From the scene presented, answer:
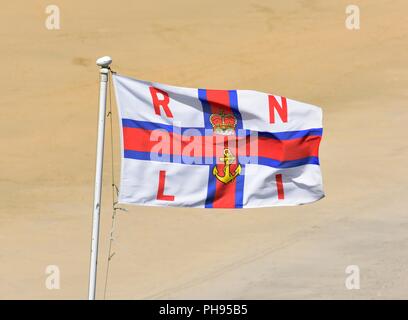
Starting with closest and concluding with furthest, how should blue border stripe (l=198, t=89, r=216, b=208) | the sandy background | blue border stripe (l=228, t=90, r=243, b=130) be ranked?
blue border stripe (l=198, t=89, r=216, b=208) < blue border stripe (l=228, t=90, r=243, b=130) < the sandy background

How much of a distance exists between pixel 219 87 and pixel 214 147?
35.0ft

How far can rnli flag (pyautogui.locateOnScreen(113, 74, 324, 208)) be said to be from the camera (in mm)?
9000

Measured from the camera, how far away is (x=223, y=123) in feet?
30.5

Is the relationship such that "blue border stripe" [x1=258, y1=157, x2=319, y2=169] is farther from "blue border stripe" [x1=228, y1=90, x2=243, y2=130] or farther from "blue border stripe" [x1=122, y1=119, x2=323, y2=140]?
"blue border stripe" [x1=228, y1=90, x2=243, y2=130]

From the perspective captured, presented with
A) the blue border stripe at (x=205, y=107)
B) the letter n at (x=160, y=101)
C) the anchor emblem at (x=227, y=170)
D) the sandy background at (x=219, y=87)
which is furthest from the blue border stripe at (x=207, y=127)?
the sandy background at (x=219, y=87)

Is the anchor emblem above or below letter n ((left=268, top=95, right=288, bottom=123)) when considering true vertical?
below

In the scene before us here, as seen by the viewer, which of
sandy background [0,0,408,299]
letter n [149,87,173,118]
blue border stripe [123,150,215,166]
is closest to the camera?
blue border stripe [123,150,215,166]

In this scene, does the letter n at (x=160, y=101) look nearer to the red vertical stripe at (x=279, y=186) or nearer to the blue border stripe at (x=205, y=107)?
the blue border stripe at (x=205, y=107)

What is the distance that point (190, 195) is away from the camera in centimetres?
916

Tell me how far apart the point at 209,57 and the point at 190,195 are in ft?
39.0

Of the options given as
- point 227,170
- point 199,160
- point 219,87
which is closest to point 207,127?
point 199,160

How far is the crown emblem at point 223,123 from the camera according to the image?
364 inches

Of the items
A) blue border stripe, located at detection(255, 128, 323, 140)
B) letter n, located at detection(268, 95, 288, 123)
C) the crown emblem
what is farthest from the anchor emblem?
letter n, located at detection(268, 95, 288, 123)

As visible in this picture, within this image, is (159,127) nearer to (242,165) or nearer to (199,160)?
(199,160)
